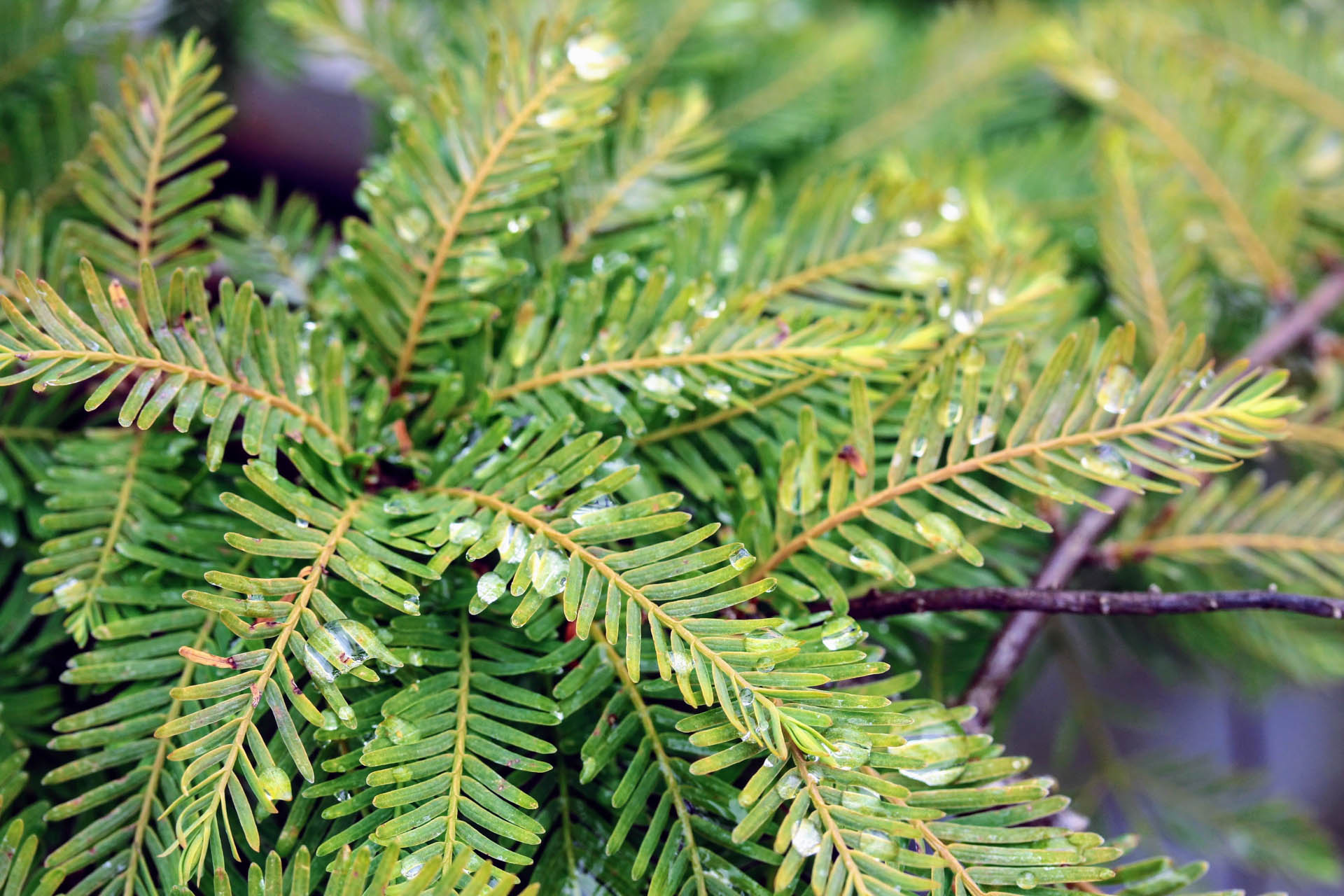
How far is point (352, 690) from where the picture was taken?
1.00 feet

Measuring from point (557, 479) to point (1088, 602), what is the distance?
0.62 ft

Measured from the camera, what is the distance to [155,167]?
0.36 meters

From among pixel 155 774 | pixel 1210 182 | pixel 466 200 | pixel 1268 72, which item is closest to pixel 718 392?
pixel 466 200

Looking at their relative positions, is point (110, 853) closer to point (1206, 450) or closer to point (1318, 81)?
point (1206, 450)

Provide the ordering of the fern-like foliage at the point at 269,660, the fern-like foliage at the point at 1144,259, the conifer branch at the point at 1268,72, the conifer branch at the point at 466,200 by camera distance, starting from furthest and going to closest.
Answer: the conifer branch at the point at 1268,72, the fern-like foliage at the point at 1144,259, the conifer branch at the point at 466,200, the fern-like foliage at the point at 269,660

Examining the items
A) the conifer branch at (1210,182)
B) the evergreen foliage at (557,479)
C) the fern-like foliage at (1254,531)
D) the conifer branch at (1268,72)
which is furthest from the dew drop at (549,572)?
the conifer branch at (1268,72)

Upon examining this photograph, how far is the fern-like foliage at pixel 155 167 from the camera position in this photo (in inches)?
14.1

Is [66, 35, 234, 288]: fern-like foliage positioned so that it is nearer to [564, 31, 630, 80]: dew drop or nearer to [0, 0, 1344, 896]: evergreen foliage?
[0, 0, 1344, 896]: evergreen foliage

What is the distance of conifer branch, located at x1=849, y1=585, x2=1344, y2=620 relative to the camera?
0.29 metres

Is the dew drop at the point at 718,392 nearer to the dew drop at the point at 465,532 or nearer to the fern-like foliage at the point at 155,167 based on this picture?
the dew drop at the point at 465,532

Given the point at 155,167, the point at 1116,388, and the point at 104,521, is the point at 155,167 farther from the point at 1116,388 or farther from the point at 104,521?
the point at 1116,388

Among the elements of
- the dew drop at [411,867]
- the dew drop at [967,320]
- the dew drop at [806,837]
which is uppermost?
the dew drop at [967,320]

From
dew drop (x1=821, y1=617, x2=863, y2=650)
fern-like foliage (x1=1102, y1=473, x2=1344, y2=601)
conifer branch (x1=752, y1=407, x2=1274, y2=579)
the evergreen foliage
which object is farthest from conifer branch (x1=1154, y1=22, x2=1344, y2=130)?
dew drop (x1=821, y1=617, x2=863, y2=650)

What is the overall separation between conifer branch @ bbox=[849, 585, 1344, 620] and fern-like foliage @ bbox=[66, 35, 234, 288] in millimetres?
310
